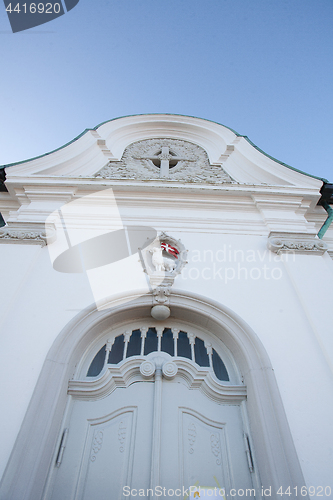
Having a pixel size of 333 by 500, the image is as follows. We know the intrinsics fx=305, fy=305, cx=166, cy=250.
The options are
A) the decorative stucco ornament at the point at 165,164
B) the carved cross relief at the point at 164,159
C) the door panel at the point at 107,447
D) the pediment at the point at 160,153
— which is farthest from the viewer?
the carved cross relief at the point at 164,159

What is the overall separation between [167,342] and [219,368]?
2.45 ft

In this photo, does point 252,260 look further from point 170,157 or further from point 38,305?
point 170,157

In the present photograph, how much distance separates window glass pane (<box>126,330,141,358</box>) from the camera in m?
3.96

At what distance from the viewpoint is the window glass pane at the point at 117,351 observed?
152 inches

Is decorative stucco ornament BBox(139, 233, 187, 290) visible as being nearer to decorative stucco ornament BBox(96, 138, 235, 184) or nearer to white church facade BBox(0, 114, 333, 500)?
white church facade BBox(0, 114, 333, 500)

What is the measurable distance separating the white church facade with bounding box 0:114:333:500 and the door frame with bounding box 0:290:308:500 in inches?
0.6

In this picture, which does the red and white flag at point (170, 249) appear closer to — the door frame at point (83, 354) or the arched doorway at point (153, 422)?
the door frame at point (83, 354)

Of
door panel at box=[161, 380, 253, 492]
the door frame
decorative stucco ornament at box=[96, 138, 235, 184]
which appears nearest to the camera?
the door frame

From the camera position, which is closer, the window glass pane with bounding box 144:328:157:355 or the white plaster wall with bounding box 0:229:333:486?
the white plaster wall with bounding box 0:229:333:486

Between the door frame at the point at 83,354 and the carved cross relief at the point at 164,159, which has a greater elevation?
the carved cross relief at the point at 164,159

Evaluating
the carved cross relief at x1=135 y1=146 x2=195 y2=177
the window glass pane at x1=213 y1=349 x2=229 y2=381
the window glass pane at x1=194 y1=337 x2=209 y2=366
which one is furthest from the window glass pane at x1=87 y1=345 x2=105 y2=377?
the carved cross relief at x1=135 y1=146 x2=195 y2=177

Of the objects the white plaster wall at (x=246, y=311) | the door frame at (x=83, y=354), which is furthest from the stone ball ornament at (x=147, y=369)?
the white plaster wall at (x=246, y=311)

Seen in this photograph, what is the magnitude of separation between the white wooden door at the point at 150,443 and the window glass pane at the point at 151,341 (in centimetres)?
43

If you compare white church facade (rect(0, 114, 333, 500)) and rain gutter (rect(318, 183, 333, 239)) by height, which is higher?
rain gutter (rect(318, 183, 333, 239))
